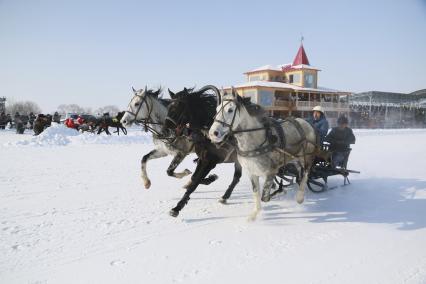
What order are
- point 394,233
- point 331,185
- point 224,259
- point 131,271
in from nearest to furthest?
point 131,271, point 224,259, point 394,233, point 331,185

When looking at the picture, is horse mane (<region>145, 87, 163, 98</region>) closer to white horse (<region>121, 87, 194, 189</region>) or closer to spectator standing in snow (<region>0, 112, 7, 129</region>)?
white horse (<region>121, 87, 194, 189</region>)

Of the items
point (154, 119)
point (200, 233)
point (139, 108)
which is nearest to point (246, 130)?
point (200, 233)

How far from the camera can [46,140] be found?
16.1 metres

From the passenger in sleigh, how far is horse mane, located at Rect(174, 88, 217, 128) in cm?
351

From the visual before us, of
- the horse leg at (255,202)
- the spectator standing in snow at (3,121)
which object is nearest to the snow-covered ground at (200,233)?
the horse leg at (255,202)

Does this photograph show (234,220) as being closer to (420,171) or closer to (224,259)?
(224,259)

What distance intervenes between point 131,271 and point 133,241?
0.85 m

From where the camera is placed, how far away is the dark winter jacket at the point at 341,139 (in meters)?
7.96

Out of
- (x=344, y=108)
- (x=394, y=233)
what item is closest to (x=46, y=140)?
(x=394, y=233)

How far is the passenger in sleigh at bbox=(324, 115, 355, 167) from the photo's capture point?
7.96 meters

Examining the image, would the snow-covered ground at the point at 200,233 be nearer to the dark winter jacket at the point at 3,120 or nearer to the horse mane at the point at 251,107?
the horse mane at the point at 251,107

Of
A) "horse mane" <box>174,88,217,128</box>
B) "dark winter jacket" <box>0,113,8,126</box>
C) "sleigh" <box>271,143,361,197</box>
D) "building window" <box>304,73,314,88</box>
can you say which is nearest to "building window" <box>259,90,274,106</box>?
"building window" <box>304,73,314,88</box>

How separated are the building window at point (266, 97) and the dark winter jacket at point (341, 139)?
28.4 meters

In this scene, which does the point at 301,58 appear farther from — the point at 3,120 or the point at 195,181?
the point at 195,181
